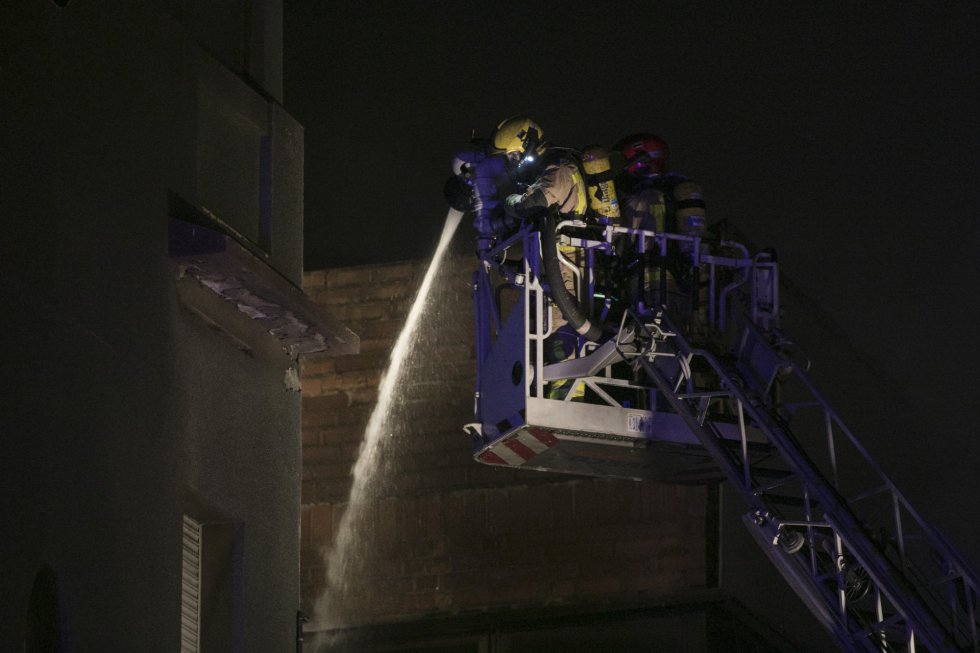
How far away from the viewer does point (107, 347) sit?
6555mm

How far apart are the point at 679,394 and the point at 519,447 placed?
1045mm

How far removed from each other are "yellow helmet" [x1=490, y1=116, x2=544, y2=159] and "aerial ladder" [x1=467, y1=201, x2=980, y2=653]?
0.50 m

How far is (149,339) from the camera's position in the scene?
7164 millimetres

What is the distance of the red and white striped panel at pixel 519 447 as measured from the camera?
857 centimetres

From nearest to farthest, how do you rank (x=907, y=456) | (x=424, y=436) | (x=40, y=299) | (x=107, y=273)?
(x=40, y=299) < (x=107, y=273) < (x=907, y=456) < (x=424, y=436)

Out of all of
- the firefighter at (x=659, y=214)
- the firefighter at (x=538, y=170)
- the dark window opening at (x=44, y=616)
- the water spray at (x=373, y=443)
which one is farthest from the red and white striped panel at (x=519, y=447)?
the dark window opening at (x=44, y=616)

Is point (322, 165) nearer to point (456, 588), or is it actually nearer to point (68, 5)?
point (456, 588)

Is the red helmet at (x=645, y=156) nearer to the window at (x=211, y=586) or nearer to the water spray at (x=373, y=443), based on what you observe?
the water spray at (x=373, y=443)

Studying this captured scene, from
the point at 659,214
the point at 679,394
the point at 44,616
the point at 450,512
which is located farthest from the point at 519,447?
the point at 44,616

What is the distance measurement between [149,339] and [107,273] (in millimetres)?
637

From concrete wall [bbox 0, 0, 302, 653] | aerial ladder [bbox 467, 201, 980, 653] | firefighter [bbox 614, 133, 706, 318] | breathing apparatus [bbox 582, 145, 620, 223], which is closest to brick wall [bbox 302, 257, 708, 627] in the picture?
aerial ladder [bbox 467, 201, 980, 653]

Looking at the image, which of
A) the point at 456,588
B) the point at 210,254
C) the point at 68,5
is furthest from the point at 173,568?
the point at 456,588

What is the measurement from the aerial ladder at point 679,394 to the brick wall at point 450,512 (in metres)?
1.68

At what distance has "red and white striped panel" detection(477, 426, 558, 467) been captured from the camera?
8.57 meters
